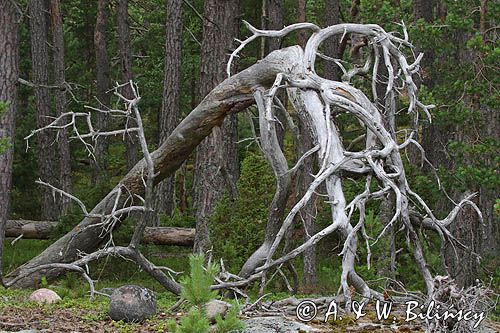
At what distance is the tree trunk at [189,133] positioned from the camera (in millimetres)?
10320

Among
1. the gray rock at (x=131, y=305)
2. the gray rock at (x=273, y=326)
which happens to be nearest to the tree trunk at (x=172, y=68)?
the gray rock at (x=131, y=305)

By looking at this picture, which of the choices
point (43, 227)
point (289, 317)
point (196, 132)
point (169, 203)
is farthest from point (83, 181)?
point (289, 317)

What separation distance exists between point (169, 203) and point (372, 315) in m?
17.0

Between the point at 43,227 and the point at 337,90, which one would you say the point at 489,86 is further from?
the point at 43,227

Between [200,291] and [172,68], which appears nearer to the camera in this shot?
[200,291]

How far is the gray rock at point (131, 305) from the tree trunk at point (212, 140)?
3953 millimetres

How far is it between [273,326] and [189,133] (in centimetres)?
488

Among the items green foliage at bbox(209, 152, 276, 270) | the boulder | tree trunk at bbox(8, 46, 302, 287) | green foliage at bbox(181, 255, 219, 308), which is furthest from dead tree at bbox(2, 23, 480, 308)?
green foliage at bbox(181, 255, 219, 308)

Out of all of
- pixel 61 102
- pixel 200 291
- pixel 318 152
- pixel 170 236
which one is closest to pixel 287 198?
pixel 318 152

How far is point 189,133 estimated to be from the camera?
37.4 feet

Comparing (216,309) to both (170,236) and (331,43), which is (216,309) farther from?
(331,43)

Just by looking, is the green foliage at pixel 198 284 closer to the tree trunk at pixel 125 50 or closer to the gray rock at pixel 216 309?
the gray rock at pixel 216 309

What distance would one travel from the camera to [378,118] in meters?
9.26

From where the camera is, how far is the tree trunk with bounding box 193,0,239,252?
505 inches
